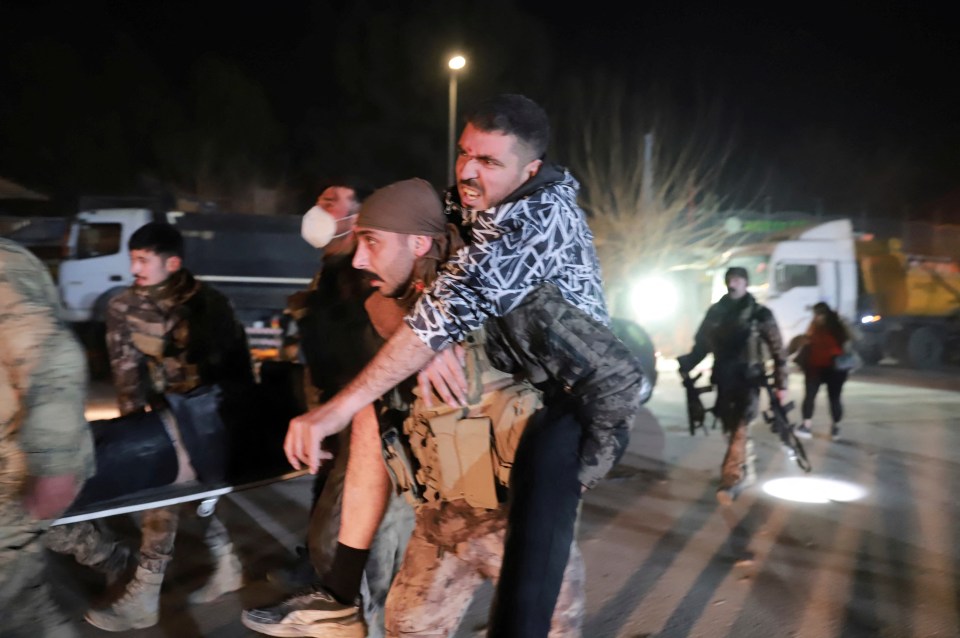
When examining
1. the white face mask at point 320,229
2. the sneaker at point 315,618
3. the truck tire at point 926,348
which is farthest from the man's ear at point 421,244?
the truck tire at point 926,348

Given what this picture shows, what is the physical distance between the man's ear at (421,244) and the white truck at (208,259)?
39.9 feet

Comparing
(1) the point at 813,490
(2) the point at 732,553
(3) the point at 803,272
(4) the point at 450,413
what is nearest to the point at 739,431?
(1) the point at 813,490

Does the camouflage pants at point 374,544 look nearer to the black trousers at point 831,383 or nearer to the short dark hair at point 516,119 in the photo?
the short dark hair at point 516,119

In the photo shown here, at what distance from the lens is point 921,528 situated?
5.41 meters

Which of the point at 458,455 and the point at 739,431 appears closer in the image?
the point at 458,455

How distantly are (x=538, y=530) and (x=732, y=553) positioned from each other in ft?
10.9

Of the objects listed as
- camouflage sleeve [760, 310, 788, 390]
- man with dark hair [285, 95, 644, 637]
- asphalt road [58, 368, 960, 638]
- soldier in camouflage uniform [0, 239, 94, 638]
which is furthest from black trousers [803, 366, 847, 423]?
soldier in camouflage uniform [0, 239, 94, 638]

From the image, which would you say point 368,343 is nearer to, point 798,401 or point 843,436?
point 843,436

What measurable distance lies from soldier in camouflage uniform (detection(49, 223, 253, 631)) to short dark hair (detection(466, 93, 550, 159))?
2.14 m

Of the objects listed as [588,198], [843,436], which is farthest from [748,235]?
[843,436]

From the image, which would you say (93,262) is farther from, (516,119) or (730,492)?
(516,119)

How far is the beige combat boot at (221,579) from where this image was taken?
4.09m

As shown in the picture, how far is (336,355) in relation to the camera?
3.41 metres

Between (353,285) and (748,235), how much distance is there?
70.9ft
